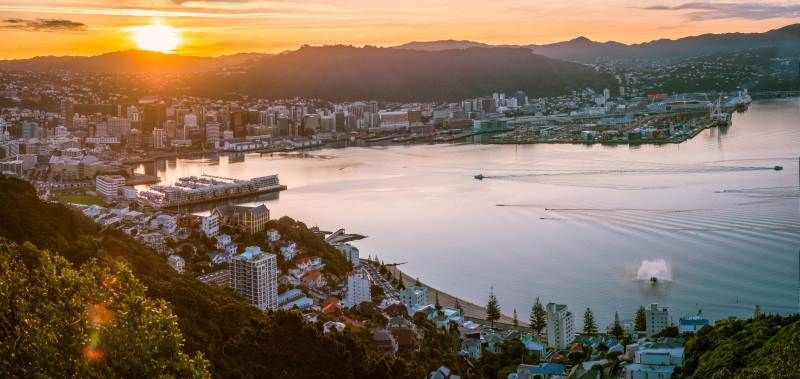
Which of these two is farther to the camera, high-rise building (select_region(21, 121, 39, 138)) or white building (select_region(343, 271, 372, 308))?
high-rise building (select_region(21, 121, 39, 138))

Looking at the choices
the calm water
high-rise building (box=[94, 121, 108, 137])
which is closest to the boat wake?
the calm water

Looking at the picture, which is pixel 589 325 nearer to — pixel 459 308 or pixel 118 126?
pixel 459 308

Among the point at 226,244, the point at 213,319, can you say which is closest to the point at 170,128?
the point at 226,244

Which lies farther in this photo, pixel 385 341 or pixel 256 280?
pixel 256 280

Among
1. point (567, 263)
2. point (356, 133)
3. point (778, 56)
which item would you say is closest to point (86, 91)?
point (356, 133)

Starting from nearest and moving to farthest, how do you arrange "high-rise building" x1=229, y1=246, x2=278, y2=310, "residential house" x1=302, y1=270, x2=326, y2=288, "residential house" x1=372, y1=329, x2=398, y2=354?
"residential house" x1=372, y1=329, x2=398, y2=354 → "high-rise building" x1=229, y1=246, x2=278, y2=310 → "residential house" x1=302, y1=270, x2=326, y2=288

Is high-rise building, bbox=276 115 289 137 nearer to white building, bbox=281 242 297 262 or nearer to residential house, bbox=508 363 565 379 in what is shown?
white building, bbox=281 242 297 262
